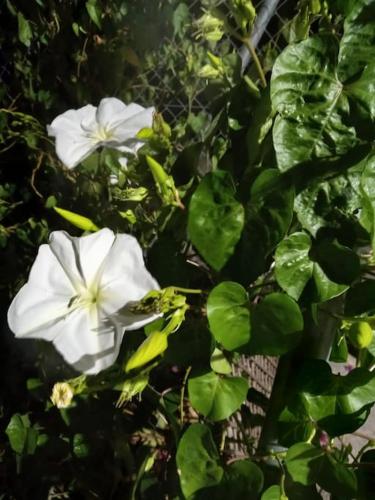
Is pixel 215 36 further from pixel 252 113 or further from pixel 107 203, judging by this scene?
pixel 107 203

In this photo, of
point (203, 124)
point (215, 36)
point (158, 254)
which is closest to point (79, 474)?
point (158, 254)

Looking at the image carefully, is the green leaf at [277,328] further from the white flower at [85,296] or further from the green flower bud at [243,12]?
the green flower bud at [243,12]

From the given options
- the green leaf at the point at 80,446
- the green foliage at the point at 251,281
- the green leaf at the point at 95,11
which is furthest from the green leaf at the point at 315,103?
the green leaf at the point at 95,11

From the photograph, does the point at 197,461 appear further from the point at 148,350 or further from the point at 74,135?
the point at 74,135

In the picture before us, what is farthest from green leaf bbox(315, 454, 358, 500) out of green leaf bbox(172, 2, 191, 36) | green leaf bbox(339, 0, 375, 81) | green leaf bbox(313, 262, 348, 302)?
green leaf bbox(172, 2, 191, 36)

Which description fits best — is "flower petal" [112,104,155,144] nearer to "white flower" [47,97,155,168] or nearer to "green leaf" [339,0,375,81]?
"white flower" [47,97,155,168]

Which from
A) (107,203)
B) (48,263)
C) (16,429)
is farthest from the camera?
(107,203)

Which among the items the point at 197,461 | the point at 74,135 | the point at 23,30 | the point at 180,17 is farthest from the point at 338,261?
the point at 23,30
